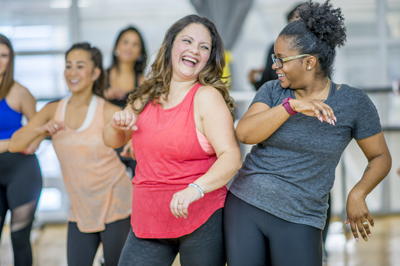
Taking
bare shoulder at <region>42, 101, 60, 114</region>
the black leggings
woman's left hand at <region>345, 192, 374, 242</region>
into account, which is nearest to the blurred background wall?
the black leggings

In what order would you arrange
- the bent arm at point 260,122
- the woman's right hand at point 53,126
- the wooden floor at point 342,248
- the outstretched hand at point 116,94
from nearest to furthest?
the bent arm at point 260,122 → the woman's right hand at point 53,126 → the outstretched hand at point 116,94 → the wooden floor at point 342,248

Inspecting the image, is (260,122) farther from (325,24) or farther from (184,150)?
(325,24)

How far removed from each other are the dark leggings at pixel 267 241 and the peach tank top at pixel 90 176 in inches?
31.7

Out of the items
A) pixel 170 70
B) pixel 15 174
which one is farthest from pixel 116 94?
pixel 170 70

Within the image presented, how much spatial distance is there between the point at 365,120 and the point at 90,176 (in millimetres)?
1329

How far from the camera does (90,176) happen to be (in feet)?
7.25

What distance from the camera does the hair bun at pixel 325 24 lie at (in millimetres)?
1612

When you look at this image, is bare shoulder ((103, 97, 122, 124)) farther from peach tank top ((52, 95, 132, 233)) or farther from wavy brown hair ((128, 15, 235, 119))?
wavy brown hair ((128, 15, 235, 119))

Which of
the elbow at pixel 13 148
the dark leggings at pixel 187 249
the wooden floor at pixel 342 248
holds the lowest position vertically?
the wooden floor at pixel 342 248

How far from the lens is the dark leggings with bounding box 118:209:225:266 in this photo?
1.65 m

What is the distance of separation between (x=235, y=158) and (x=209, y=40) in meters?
0.51

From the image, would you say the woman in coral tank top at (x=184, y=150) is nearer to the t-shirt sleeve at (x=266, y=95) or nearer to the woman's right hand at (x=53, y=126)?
the t-shirt sleeve at (x=266, y=95)

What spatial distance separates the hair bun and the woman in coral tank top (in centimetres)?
37

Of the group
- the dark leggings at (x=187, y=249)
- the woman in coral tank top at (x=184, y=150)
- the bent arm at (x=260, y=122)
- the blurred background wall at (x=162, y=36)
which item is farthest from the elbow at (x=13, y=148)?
the blurred background wall at (x=162, y=36)
